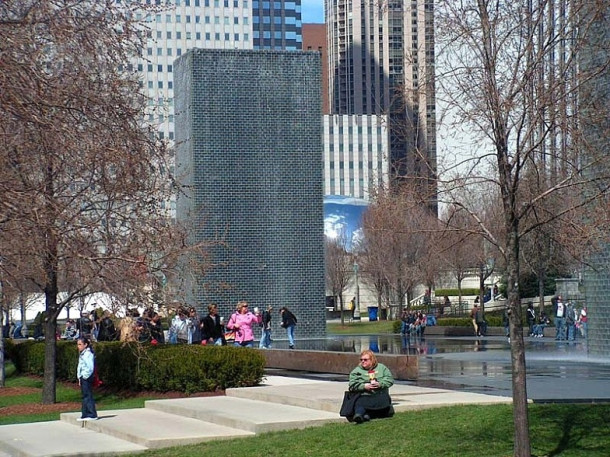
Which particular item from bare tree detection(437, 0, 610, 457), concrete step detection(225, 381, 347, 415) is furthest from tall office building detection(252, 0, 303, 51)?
bare tree detection(437, 0, 610, 457)

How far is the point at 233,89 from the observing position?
5138 centimetres

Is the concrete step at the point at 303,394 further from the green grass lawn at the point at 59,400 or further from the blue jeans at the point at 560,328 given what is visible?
the blue jeans at the point at 560,328

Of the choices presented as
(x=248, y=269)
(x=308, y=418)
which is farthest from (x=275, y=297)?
(x=308, y=418)

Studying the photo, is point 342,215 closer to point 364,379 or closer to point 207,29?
point 207,29

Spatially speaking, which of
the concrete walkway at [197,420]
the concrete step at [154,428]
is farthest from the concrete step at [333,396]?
the concrete step at [154,428]

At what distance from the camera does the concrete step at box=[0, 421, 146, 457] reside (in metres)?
16.3

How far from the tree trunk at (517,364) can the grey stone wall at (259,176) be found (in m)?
37.9

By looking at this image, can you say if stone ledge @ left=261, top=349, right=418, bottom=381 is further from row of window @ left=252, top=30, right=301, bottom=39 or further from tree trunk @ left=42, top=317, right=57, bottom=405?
row of window @ left=252, top=30, right=301, bottom=39

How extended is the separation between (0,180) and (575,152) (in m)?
6.27

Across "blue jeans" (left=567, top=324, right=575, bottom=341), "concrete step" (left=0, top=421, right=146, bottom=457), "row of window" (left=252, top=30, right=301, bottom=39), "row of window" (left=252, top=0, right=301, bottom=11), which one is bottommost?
"concrete step" (left=0, top=421, right=146, bottom=457)

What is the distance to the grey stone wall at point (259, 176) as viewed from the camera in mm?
50156

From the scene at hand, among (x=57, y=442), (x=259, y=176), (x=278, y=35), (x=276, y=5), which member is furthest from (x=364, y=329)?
(x=276, y=5)

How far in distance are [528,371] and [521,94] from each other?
1601cm

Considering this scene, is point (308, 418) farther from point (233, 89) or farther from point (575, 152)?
point (233, 89)
